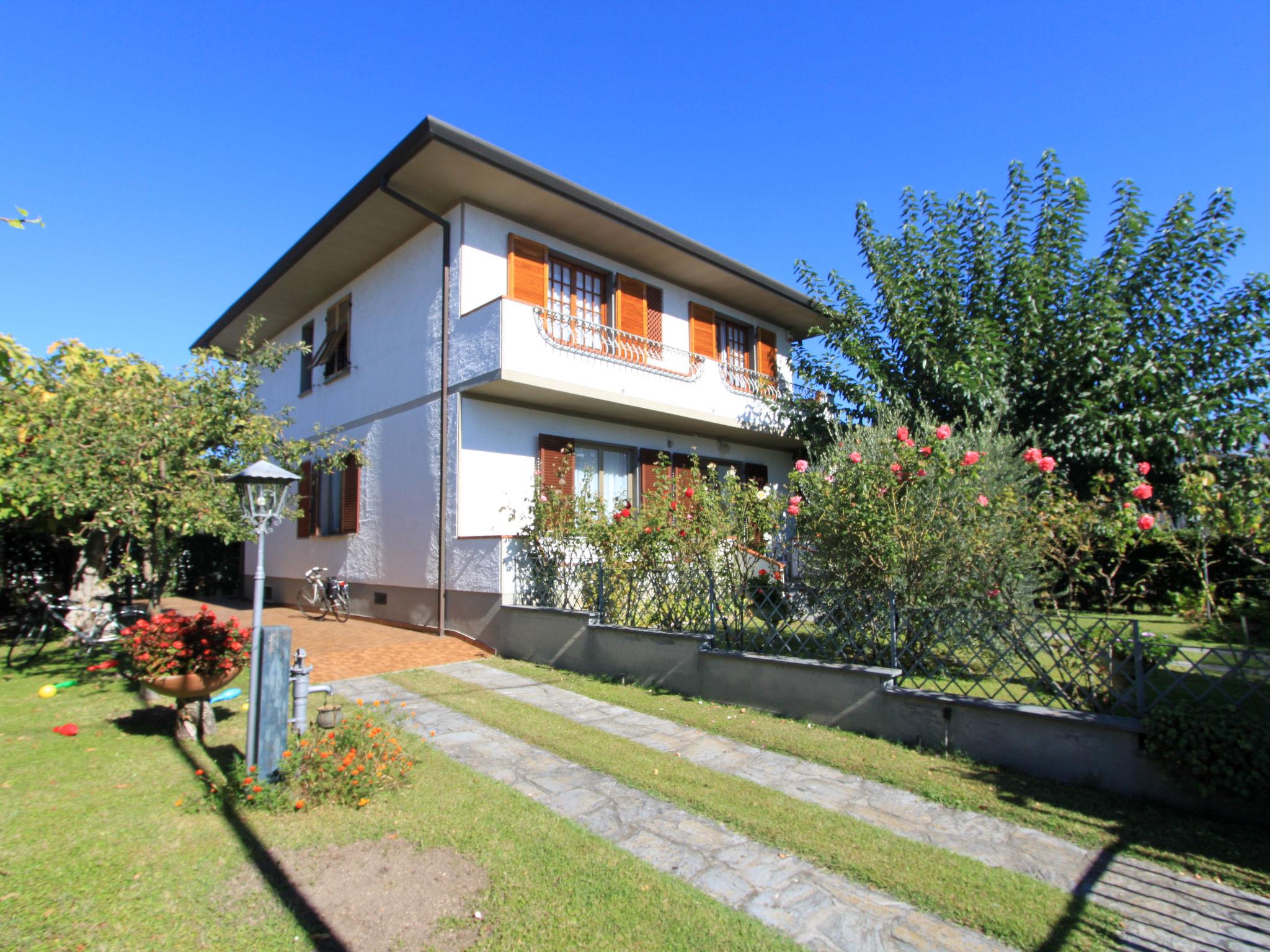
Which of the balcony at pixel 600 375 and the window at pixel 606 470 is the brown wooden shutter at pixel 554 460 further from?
the balcony at pixel 600 375

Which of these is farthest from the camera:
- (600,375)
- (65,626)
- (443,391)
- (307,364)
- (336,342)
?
(307,364)

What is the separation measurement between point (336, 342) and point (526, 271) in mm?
5241

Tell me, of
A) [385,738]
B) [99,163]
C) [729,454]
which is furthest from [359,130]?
[385,738]

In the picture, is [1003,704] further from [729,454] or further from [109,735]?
[729,454]

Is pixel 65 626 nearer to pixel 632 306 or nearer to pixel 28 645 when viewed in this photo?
pixel 28 645

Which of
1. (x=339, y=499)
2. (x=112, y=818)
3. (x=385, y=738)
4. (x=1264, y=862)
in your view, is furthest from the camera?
(x=339, y=499)

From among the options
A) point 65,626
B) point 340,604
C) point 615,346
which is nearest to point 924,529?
point 615,346

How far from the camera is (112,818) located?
422 centimetres

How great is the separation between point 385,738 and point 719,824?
93.1 inches

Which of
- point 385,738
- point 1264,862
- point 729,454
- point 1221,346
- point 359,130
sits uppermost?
point 359,130

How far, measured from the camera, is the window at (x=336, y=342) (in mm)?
14461

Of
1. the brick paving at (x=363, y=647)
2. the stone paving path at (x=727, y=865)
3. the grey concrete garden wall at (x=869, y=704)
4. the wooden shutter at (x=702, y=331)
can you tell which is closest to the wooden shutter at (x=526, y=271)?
the wooden shutter at (x=702, y=331)

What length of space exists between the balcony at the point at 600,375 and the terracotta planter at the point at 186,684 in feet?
19.0

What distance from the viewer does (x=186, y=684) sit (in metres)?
5.36
